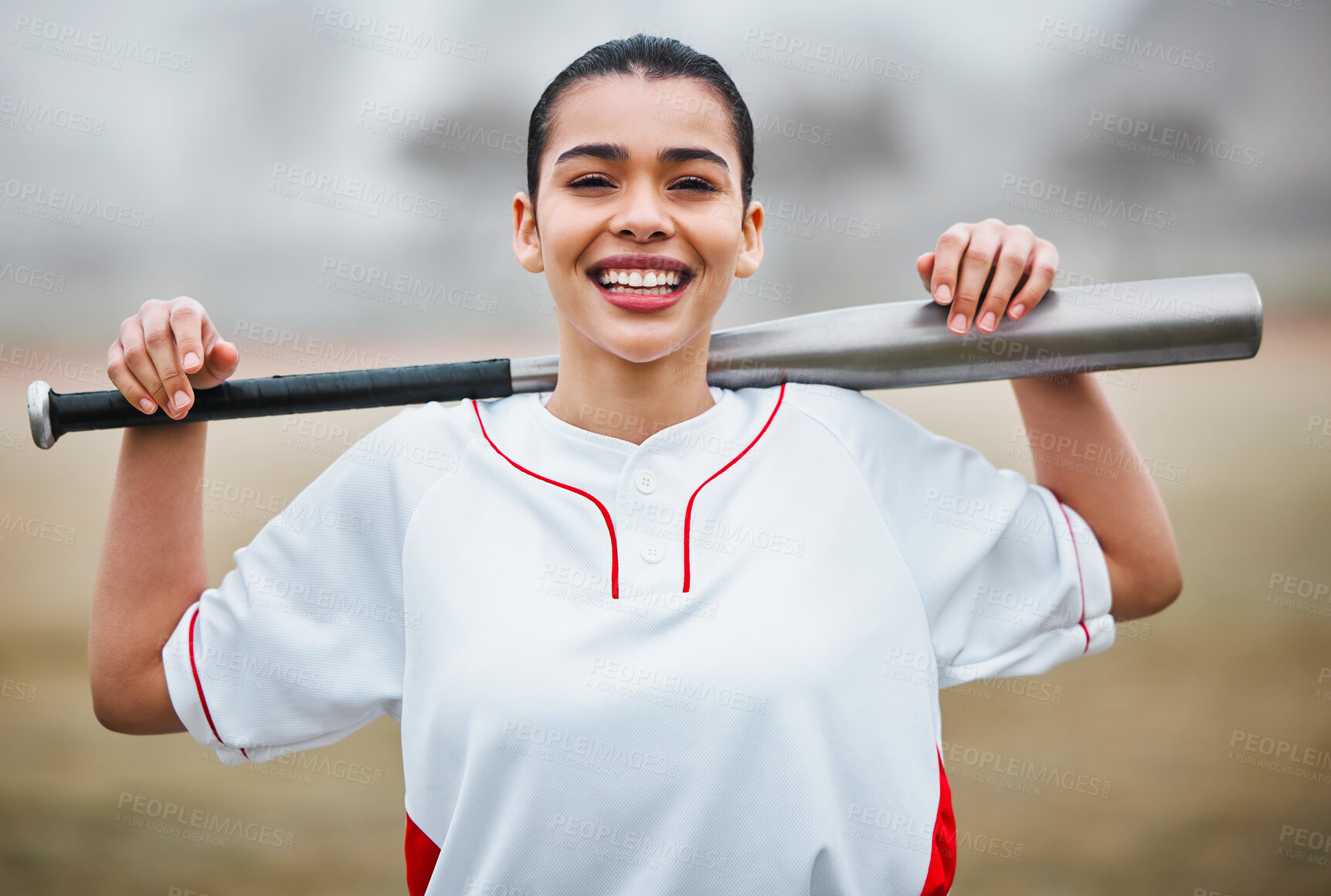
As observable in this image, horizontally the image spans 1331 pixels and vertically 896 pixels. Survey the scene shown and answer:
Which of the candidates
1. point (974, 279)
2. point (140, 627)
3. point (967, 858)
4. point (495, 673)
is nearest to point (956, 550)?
point (974, 279)

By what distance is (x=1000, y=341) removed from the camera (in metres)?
0.79

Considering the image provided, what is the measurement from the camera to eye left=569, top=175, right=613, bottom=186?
72 centimetres

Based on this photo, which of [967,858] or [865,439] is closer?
[865,439]

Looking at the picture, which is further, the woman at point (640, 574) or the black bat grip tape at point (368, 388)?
the black bat grip tape at point (368, 388)

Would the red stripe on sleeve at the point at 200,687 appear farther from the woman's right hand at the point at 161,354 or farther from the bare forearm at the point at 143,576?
the woman's right hand at the point at 161,354

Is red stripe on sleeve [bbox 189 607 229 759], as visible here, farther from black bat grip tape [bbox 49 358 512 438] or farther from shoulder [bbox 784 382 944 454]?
shoulder [bbox 784 382 944 454]

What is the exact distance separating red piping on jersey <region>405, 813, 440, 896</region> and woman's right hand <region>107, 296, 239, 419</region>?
0.35 meters

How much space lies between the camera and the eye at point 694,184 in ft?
2.38

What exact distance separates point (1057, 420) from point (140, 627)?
72 centimetres

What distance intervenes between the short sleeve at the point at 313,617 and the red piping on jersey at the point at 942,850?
1.33ft

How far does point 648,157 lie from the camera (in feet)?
2.33

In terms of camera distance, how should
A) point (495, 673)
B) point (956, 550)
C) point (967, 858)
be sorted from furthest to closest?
point (967, 858)
point (956, 550)
point (495, 673)

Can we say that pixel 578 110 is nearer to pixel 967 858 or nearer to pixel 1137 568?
pixel 1137 568

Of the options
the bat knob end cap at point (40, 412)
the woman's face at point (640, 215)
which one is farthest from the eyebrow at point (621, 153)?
the bat knob end cap at point (40, 412)
